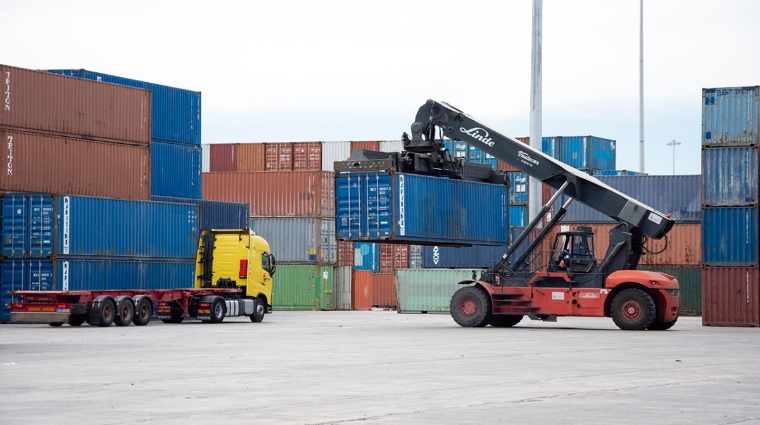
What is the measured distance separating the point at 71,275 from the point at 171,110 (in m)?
10.6

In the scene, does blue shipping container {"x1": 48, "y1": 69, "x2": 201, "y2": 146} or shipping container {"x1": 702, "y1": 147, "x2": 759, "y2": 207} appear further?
blue shipping container {"x1": 48, "y1": 69, "x2": 201, "y2": 146}

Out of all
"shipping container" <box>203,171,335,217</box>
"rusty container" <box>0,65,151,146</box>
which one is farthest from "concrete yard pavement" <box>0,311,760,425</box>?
"shipping container" <box>203,171,335,217</box>

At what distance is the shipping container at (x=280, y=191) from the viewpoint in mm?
59594

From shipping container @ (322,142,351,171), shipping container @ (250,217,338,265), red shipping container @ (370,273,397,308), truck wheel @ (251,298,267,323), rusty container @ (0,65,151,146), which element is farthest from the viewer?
shipping container @ (322,142,351,171)

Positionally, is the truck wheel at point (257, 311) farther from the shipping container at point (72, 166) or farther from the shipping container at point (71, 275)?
the shipping container at point (72, 166)

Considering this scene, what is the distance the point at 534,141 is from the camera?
4097 centimetres

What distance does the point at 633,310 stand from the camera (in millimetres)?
31484

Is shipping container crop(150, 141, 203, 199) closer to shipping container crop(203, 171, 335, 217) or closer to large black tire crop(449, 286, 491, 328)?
shipping container crop(203, 171, 335, 217)

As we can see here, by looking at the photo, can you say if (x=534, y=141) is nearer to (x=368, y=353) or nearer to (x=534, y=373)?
(x=368, y=353)

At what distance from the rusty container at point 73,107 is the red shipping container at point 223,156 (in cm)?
2964

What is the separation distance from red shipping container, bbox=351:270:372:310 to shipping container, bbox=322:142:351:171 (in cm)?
1296

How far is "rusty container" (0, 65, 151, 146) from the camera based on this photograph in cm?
3847

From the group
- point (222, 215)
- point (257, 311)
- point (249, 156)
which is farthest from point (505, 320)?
point (249, 156)

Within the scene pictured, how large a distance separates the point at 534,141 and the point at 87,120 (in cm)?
1570
